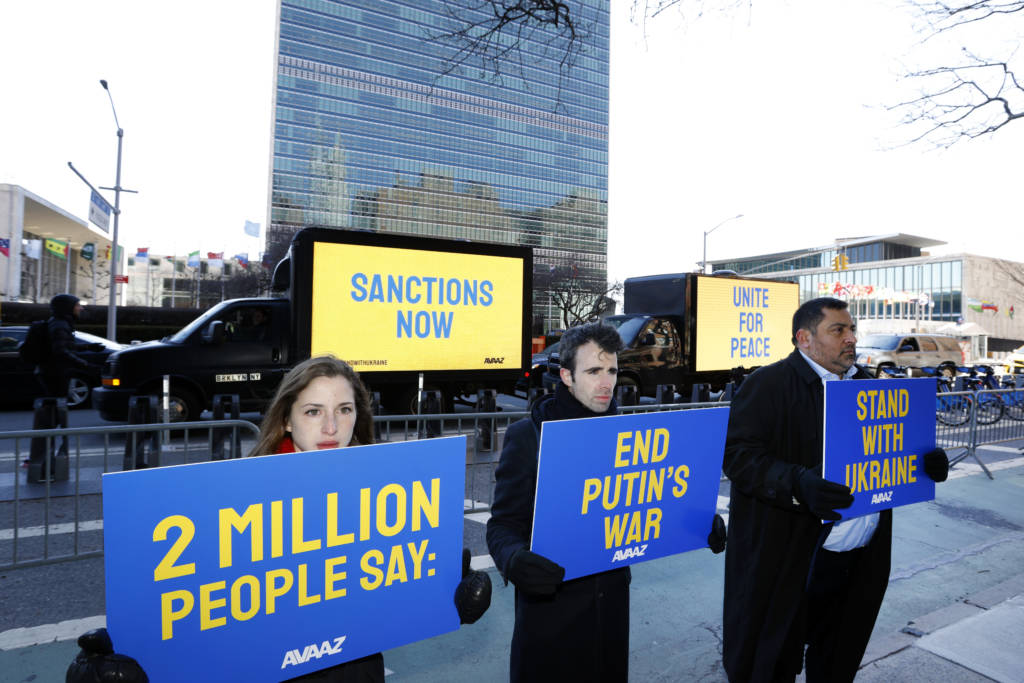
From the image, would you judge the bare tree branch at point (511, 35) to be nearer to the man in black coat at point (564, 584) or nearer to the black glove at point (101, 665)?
the man in black coat at point (564, 584)

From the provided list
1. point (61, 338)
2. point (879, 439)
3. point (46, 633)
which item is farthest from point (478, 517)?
point (61, 338)

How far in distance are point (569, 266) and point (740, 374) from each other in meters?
31.5

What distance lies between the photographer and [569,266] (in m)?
44.2

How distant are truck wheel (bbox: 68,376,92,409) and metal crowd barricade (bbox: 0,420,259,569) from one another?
3957 millimetres

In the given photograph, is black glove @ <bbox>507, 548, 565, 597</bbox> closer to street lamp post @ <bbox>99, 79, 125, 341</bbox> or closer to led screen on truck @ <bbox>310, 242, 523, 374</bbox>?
led screen on truck @ <bbox>310, 242, 523, 374</bbox>

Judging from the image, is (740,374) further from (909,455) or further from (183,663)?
(183,663)

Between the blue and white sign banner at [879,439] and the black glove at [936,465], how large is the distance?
3 centimetres

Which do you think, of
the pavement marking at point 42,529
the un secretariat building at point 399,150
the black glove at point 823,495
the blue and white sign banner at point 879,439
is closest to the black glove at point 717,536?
the black glove at point 823,495

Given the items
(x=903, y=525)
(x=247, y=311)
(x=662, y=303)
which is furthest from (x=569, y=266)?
(x=903, y=525)

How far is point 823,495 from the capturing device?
94.5 inches

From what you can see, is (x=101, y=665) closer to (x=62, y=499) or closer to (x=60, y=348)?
(x=62, y=499)

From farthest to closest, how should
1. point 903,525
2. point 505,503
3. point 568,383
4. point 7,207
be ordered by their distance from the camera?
point 7,207, point 903,525, point 568,383, point 505,503

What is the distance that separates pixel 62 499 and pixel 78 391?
715cm

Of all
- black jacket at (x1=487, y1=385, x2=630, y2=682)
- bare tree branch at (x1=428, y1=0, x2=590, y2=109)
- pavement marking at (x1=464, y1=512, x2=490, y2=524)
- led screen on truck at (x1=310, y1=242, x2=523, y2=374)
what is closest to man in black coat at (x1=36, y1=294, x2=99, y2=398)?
led screen on truck at (x1=310, y1=242, x2=523, y2=374)
